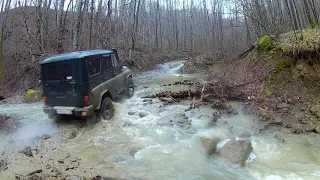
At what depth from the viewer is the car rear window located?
7.42m

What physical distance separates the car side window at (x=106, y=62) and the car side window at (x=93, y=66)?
372 mm

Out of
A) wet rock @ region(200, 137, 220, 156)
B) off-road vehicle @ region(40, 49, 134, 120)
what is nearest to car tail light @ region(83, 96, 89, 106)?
off-road vehicle @ region(40, 49, 134, 120)

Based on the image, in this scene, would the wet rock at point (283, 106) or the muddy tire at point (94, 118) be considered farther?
the wet rock at point (283, 106)

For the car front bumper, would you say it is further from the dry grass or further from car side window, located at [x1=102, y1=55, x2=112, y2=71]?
the dry grass

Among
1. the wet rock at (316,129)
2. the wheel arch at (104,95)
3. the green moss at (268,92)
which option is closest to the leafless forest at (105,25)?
the green moss at (268,92)

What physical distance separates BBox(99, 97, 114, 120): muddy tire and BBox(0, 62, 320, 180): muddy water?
226 millimetres

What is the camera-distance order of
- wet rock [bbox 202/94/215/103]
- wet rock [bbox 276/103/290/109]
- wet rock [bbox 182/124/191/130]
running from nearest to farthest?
wet rock [bbox 182/124/191/130]
wet rock [bbox 276/103/290/109]
wet rock [bbox 202/94/215/103]

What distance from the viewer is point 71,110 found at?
294 inches

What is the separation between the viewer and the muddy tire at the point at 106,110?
327 inches

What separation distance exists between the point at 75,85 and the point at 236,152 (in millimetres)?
4761

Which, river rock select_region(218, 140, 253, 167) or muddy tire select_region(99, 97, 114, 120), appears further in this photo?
muddy tire select_region(99, 97, 114, 120)

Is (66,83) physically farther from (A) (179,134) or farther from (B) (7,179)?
(A) (179,134)

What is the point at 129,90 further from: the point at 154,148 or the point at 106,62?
the point at 154,148

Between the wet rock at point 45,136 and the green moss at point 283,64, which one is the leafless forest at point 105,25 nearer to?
the green moss at point 283,64
